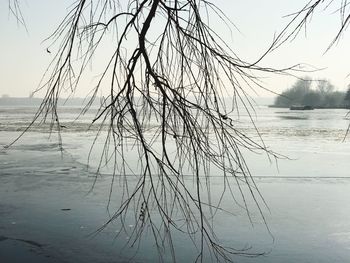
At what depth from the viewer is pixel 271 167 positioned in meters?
11.1

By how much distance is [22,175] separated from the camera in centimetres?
945

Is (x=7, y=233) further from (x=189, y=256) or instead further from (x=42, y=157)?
(x=42, y=157)

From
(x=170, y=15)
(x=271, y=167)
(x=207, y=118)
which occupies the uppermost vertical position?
(x=170, y=15)

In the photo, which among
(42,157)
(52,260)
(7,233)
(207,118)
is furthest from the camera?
(42,157)

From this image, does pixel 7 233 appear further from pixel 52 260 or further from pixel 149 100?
pixel 149 100

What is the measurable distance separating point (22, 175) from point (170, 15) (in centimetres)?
813

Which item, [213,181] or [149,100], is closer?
[149,100]

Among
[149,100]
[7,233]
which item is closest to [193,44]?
[149,100]

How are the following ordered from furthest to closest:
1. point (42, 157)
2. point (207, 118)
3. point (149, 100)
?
point (42, 157), point (149, 100), point (207, 118)

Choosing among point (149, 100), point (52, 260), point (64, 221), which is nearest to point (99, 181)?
point (64, 221)

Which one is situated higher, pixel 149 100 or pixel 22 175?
pixel 149 100

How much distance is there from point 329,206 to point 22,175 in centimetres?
635

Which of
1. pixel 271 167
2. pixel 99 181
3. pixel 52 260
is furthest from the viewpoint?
pixel 271 167

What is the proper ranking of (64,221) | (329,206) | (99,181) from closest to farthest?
(64,221), (329,206), (99,181)
